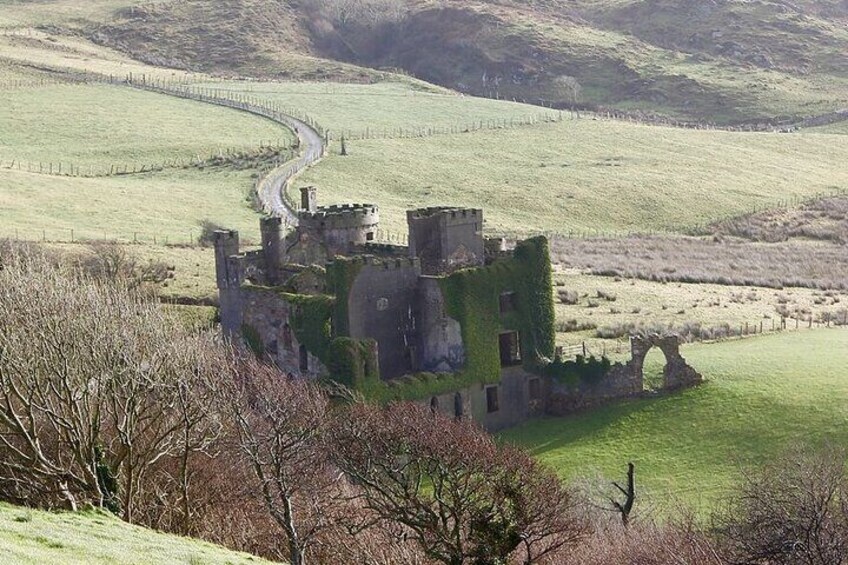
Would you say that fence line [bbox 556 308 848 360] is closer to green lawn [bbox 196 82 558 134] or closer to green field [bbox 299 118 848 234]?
green field [bbox 299 118 848 234]

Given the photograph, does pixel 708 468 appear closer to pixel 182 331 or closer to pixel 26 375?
pixel 182 331

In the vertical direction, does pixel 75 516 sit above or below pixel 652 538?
above

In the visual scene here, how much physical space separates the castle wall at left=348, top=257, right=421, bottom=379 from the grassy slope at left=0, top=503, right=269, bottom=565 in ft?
84.9

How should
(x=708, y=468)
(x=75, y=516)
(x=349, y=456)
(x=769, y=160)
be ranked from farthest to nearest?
(x=769, y=160) < (x=708, y=468) < (x=349, y=456) < (x=75, y=516)

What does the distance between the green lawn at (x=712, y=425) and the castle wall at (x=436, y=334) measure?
4469 millimetres

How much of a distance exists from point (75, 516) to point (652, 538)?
19006 millimetres

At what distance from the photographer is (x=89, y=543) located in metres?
32.4

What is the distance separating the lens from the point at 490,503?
4475 centimetres

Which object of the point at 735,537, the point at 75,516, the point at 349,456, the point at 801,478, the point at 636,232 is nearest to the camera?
the point at 75,516

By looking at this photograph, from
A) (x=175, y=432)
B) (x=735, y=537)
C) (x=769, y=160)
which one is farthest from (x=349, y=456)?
(x=769, y=160)

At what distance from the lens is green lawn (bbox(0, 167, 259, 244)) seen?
10325 cm

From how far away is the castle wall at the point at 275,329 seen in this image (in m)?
63.3

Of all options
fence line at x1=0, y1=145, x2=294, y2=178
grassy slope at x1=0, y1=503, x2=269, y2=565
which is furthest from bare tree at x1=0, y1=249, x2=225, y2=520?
fence line at x1=0, y1=145, x2=294, y2=178

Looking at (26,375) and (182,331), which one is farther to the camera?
(182,331)
